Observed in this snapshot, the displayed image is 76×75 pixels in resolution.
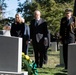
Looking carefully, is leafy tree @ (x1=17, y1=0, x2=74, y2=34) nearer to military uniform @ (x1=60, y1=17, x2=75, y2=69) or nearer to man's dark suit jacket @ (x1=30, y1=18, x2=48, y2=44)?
man's dark suit jacket @ (x1=30, y1=18, x2=48, y2=44)

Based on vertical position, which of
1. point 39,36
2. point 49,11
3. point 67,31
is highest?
point 49,11

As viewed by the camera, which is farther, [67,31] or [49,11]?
[49,11]

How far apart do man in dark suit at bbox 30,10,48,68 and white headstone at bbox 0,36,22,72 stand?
279 centimetres

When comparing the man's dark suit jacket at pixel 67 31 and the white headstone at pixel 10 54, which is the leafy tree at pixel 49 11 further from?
the white headstone at pixel 10 54

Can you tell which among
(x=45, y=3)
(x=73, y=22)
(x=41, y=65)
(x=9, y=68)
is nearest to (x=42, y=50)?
(x=41, y=65)

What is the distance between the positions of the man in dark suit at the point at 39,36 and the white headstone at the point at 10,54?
2786 mm

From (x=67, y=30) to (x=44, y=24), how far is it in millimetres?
774

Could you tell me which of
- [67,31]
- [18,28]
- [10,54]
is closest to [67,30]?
[67,31]

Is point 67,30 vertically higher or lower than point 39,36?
higher

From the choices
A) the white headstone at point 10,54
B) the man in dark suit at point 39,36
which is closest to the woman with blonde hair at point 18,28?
the man in dark suit at point 39,36

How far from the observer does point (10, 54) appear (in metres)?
8.98

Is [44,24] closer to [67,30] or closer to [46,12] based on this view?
[67,30]

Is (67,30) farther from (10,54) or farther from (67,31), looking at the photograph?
(10,54)

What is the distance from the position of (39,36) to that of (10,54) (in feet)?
9.66
